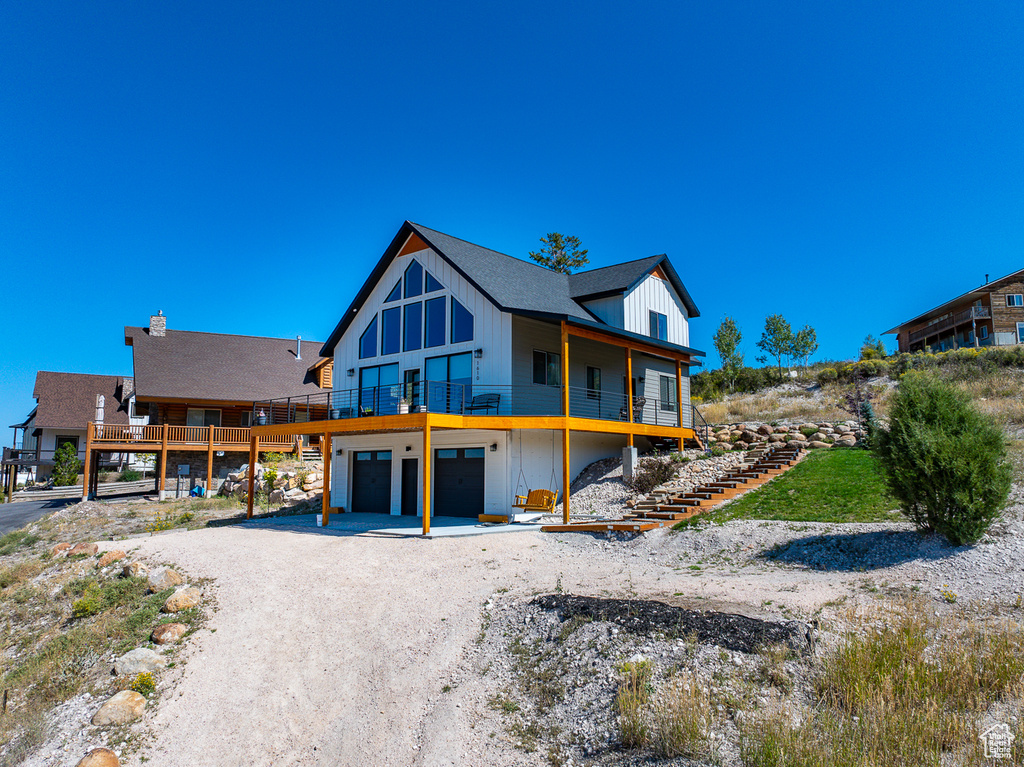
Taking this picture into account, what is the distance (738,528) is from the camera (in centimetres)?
1379

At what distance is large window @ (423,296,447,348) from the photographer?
853 inches

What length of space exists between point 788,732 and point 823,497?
426 inches

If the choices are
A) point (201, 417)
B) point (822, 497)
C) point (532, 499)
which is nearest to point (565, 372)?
point (532, 499)

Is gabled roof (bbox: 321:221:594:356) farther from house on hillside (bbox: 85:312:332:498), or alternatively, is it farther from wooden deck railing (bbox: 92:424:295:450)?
house on hillside (bbox: 85:312:332:498)

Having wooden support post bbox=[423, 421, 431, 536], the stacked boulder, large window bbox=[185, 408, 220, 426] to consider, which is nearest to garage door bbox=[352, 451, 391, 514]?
wooden support post bbox=[423, 421, 431, 536]

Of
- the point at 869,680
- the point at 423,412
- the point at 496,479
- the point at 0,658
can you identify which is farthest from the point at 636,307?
the point at 0,658

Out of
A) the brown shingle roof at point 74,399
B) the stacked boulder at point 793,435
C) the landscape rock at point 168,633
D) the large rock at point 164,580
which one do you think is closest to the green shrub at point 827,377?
the stacked boulder at point 793,435

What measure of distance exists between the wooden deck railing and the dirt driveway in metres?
16.0

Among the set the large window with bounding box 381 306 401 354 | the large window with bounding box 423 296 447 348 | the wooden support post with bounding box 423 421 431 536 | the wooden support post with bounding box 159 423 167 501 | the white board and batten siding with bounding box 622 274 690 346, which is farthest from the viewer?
the wooden support post with bounding box 159 423 167 501

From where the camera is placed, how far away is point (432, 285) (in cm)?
2211

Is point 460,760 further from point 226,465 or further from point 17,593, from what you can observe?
point 226,465

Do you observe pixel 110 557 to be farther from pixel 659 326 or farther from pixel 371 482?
pixel 659 326

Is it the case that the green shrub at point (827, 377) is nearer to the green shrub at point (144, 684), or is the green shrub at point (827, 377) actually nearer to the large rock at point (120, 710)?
the green shrub at point (144, 684)

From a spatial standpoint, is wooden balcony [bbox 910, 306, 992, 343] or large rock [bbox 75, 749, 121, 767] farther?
wooden balcony [bbox 910, 306, 992, 343]
